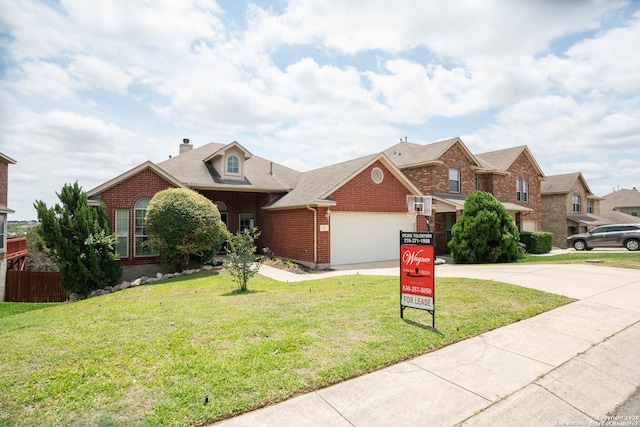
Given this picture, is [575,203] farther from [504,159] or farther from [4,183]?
[4,183]

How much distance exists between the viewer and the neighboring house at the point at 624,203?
1758 inches

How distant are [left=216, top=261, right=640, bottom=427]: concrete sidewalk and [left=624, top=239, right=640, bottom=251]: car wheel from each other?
19069 mm

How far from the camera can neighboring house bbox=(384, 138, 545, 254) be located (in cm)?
2114

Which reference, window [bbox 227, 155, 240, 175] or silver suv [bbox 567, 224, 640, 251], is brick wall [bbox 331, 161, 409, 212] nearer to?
window [bbox 227, 155, 240, 175]

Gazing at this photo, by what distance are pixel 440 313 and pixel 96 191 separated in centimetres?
1378

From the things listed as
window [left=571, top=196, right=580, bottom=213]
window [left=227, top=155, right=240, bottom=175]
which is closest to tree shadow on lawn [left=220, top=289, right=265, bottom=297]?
window [left=227, top=155, right=240, bottom=175]

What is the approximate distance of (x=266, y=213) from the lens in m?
19.2

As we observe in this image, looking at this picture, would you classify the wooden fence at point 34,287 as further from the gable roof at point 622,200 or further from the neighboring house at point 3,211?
the gable roof at point 622,200

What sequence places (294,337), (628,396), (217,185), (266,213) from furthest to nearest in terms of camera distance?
(266,213), (217,185), (294,337), (628,396)

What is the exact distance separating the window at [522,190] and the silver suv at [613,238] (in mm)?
4930

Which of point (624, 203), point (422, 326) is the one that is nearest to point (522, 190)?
point (422, 326)

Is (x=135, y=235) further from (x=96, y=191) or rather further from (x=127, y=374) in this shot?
(x=127, y=374)

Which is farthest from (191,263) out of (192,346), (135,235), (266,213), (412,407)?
(412,407)

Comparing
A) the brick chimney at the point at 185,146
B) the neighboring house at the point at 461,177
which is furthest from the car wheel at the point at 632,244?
the brick chimney at the point at 185,146
